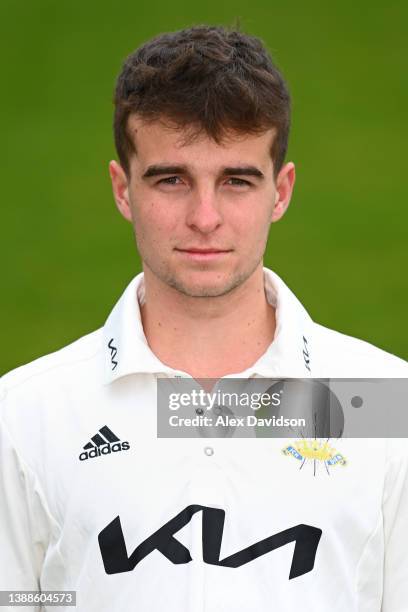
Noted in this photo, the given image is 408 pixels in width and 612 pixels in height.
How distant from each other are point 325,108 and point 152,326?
306 inches

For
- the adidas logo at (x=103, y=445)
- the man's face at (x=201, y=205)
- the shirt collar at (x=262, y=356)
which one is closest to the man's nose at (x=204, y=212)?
the man's face at (x=201, y=205)

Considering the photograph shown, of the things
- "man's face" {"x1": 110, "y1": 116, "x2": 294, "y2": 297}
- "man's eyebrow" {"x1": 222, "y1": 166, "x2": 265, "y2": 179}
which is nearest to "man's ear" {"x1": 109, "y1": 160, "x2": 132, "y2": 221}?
"man's face" {"x1": 110, "y1": 116, "x2": 294, "y2": 297}

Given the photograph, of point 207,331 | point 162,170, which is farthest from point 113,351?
point 162,170

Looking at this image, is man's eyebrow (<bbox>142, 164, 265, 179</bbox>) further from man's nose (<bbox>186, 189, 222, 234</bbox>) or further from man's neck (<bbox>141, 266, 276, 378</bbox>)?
man's neck (<bbox>141, 266, 276, 378</bbox>)

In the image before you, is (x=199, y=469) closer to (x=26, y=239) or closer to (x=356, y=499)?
(x=356, y=499)

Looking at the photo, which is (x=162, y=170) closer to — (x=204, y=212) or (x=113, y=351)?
(x=204, y=212)

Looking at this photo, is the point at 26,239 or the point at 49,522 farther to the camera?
the point at 26,239

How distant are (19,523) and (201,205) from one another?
3.21 feet

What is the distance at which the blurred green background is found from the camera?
9.18 metres

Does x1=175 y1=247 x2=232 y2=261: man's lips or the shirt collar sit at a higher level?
x1=175 y1=247 x2=232 y2=261: man's lips

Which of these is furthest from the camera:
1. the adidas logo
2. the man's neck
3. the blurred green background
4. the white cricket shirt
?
the blurred green background

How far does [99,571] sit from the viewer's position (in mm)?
3570

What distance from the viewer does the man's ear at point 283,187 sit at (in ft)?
12.5

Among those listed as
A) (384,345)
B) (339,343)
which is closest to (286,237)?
(384,345)
